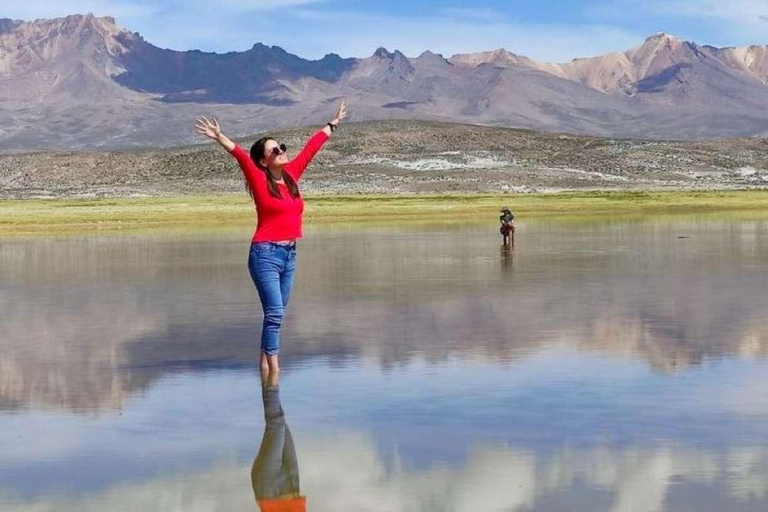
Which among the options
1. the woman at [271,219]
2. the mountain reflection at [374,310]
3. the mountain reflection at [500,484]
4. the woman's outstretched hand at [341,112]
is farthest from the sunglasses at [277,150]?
the mountain reflection at [500,484]

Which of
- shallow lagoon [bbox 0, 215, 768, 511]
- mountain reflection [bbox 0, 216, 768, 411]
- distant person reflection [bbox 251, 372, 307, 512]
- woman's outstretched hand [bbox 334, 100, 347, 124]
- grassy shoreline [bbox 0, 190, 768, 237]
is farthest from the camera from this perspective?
grassy shoreline [bbox 0, 190, 768, 237]

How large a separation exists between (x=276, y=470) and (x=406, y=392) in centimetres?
286

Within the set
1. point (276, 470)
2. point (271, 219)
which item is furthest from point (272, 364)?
point (276, 470)

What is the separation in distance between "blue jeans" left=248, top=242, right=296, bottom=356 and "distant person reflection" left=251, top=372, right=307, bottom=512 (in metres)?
1.43

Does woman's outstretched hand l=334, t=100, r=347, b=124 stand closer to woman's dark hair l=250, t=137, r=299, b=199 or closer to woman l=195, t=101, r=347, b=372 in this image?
woman l=195, t=101, r=347, b=372

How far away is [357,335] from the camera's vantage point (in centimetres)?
1558

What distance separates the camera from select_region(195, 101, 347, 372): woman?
40.3 ft

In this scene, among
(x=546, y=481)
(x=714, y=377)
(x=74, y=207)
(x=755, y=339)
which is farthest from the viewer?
(x=74, y=207)

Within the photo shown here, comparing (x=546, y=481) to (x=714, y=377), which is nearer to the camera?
(x=546, y=481)

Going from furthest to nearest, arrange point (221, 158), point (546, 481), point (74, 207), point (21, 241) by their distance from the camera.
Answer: point (221, 158) < point (74, 207) < point (21, 241) < point (546, 481)

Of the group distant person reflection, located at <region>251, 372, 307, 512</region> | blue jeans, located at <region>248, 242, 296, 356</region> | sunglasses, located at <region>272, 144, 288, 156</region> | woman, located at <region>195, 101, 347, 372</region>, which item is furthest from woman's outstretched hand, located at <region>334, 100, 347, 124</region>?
distant person reflection, located at <region>251, 372, 307, 512</region>

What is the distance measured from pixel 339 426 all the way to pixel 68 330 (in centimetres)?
718

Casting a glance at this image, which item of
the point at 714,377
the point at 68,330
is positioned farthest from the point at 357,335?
the point at 714,377

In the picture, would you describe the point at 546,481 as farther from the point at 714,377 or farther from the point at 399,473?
the point at 714,377
